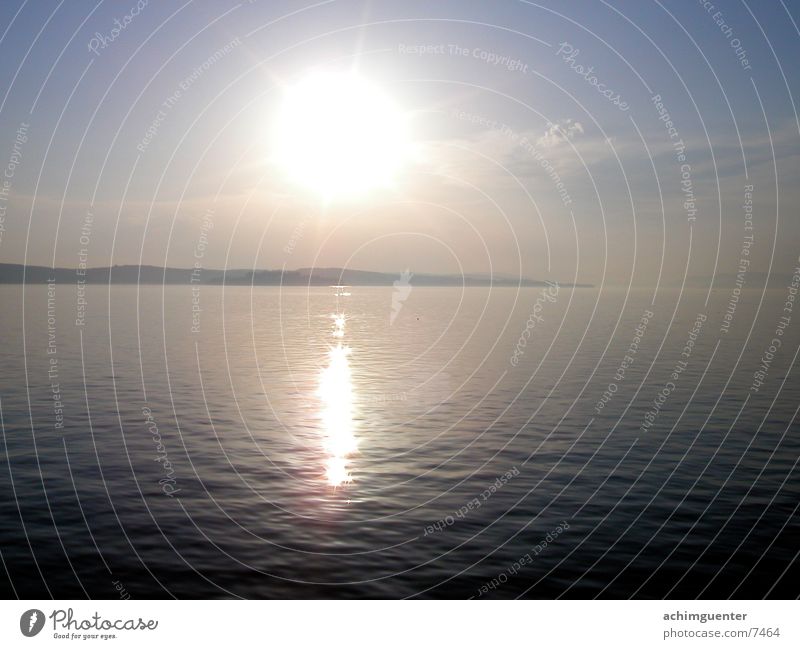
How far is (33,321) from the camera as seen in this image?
181m

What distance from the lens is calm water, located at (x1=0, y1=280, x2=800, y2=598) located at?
100 ft

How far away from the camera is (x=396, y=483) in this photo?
4403 centimetres

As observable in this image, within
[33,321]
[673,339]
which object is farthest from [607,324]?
[33,321]
